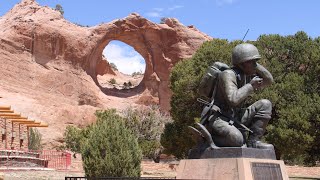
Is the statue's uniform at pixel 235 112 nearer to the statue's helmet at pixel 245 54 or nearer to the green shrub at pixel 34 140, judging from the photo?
the statue's helmet at pixel 245 54

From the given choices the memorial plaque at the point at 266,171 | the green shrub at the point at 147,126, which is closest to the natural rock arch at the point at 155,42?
the green shrub at the point at 147,126

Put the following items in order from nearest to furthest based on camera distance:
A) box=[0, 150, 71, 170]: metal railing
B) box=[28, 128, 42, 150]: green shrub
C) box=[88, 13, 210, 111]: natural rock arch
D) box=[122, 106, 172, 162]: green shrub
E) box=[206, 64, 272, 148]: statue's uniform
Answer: box=[206, 64, 272, 148]: statue's uniform < box=[0, 150, 71, 170]: metal railing < box=[28, 128, 42, 150]: green shrub < box=[122, 106, 172, 162]: green shrub < box=[88, 13, 210, 111]: natural rock arch

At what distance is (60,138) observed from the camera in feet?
145

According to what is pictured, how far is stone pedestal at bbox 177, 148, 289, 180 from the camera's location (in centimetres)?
782

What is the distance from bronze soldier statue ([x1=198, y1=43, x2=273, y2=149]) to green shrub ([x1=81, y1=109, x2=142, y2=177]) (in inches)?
316

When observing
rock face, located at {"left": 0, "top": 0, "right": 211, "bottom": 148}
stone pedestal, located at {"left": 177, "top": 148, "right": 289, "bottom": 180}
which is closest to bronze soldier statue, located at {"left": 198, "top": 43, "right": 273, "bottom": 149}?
stone pedestal, located at {"left": 177, "top": 148, "right": 289, "bottom": 180}

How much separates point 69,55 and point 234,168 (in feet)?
164

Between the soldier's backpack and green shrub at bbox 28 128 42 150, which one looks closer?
the soldier's backpack

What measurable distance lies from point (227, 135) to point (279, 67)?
62.4 feet

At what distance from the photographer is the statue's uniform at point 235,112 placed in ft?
27.3

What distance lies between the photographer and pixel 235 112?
28.6 feet

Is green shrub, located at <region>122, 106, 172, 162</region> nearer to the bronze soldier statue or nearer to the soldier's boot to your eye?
the bronze soldier statue

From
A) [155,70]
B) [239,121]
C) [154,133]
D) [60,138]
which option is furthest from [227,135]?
[155,70]

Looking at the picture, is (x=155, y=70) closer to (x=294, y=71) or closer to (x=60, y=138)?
(x=60, y=138)
